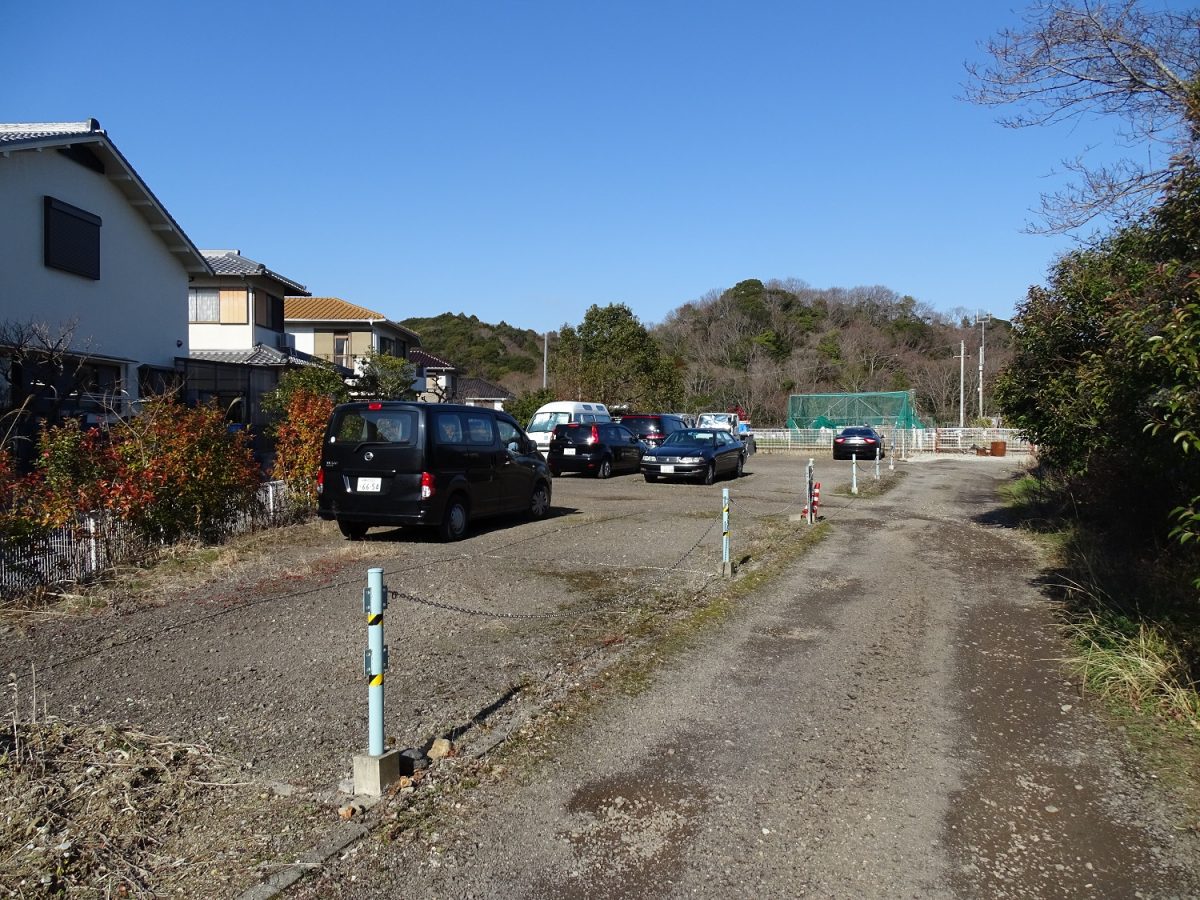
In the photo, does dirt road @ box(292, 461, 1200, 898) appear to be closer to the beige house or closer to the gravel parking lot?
the gravel parking lot

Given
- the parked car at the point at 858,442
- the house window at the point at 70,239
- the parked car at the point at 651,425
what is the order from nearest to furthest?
1. the house window at the point at 70,239
2. the parked car at the point at 651,425
3. the parked car at the point at 858,442

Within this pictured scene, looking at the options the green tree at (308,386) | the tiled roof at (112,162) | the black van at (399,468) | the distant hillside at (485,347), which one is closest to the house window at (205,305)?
→ the tiled roof at (112,162)

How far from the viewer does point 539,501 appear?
46.6 ft

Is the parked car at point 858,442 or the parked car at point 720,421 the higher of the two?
the parked car at point 720,421

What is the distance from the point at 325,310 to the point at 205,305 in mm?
12703

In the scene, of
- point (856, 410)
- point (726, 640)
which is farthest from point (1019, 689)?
point (856, 410)

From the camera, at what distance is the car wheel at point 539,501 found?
13957mm

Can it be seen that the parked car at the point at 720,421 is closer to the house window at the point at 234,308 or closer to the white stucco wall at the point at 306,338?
the white stucco wall at the point at 306,338

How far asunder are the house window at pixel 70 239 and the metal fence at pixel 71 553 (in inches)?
461

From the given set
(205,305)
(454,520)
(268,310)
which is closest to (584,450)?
(454,520)

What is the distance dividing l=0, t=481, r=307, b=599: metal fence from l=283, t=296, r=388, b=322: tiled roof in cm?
3059

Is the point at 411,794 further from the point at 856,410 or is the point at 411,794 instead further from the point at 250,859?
the point at 856,410

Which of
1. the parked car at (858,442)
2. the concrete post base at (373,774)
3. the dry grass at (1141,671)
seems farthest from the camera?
the parked car at (858,442)

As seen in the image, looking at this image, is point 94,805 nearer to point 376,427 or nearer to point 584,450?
point 376,427
